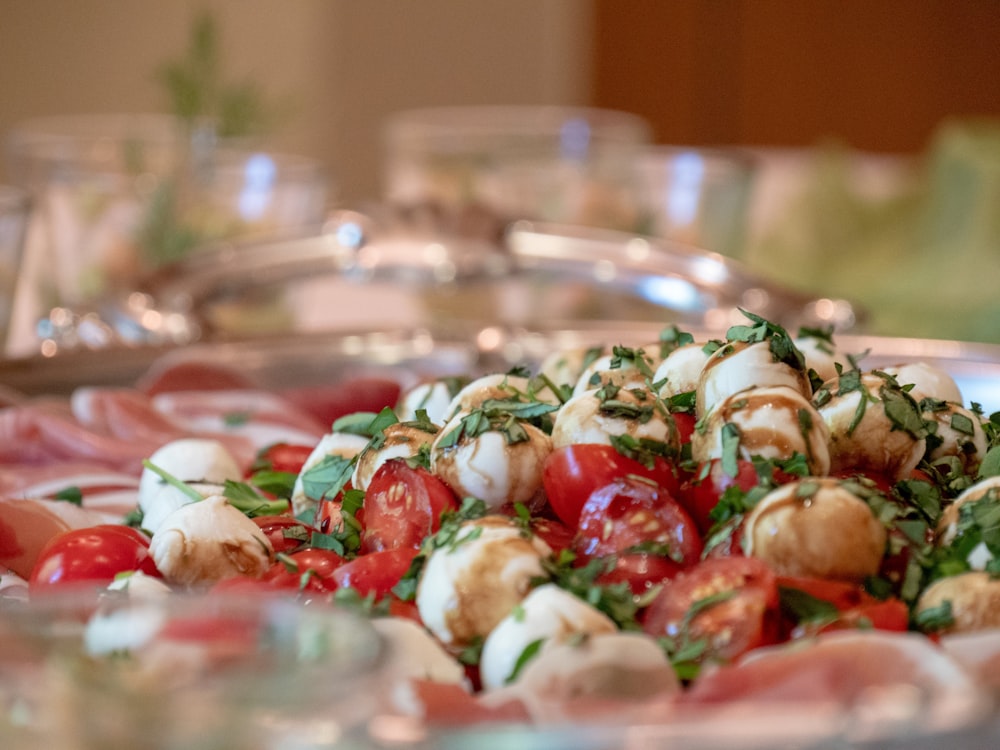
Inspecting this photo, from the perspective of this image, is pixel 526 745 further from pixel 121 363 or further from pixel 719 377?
pixel 121 363

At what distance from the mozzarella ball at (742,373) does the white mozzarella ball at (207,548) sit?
0.79ft

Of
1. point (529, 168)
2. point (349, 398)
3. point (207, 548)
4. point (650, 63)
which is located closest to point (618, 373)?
point (207, 548)

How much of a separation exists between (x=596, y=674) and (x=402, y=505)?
0.65ft

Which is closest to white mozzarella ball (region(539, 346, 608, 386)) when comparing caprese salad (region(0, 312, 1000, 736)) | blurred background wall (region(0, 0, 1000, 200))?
caprese salad (region(0, 312, 1000, 736))

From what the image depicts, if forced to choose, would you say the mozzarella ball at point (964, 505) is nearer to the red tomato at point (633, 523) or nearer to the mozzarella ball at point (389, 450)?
the red tomato at point (633, 523)

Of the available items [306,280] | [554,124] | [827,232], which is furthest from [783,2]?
[306,280]

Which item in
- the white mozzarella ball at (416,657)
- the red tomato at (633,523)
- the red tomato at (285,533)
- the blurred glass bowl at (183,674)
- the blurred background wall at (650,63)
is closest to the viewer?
the blurred glass bowl at (183,674)

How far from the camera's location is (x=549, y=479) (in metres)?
0.68

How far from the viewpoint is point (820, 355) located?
842mm

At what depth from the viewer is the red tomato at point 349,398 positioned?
125 centimetres

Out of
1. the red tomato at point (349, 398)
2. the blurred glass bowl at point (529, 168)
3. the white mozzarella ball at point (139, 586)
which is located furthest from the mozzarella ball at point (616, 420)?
the blurred glass bowl at point (529, 168)

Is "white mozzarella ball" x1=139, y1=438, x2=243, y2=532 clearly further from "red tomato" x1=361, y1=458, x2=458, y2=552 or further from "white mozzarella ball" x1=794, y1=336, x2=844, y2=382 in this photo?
"white mozzarella ball" x1=794, y1=336, x2=844, y2=382

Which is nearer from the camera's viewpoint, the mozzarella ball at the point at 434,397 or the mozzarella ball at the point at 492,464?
the mozzarella ball at the point at 492,464

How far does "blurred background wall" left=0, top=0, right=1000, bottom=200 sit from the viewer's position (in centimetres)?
422
